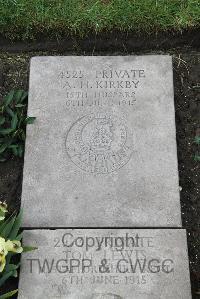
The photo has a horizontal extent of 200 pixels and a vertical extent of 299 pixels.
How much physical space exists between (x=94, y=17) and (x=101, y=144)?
131 cm

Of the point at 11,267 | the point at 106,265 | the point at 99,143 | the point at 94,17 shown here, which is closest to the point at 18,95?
the point at 99,143

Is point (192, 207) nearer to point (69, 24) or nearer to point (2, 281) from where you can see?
point (2, 281)

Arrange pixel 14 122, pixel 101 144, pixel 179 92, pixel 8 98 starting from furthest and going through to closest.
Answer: pixel 179 92, pixel 8 98, pixel 14 122, pixel 101 144

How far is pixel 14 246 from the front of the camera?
10.1 ft

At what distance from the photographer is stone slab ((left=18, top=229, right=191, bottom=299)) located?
3.13 meters

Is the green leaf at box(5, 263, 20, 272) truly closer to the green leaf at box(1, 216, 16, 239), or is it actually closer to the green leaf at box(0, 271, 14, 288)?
the green leaf at box(0, 271, 14, 288)

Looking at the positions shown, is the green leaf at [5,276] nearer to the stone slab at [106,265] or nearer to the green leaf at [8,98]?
the stone slab at [106,265]

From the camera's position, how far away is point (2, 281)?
3.13 metres

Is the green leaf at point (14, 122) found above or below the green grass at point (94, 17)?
below

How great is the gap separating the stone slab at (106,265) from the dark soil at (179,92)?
0.86 ft

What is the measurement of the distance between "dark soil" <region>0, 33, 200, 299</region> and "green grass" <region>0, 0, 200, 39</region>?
0.11 m

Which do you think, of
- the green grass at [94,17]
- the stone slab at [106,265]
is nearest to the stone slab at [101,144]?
the stone slab at [106,265]

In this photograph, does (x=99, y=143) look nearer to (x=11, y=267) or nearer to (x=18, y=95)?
(x=18, y=95)

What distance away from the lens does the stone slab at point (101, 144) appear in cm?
340
